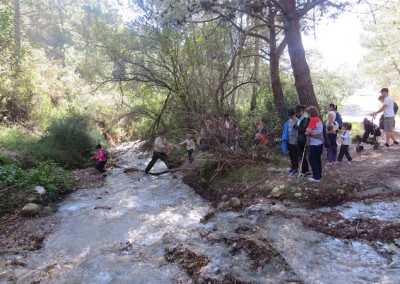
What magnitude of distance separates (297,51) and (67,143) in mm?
10383

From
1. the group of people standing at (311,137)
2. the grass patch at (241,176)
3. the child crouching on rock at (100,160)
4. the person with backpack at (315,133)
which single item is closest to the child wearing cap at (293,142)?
the group of people standing at (311,137)

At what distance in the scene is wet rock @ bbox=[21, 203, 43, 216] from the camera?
7664 mm

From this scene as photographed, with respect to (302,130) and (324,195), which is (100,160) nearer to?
(302,130)

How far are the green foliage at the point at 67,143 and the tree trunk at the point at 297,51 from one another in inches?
374

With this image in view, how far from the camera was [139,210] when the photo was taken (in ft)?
26.3

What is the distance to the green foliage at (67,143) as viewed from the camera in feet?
42.6

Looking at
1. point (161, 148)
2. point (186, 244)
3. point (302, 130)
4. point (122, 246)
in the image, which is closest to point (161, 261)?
point (186, 244)

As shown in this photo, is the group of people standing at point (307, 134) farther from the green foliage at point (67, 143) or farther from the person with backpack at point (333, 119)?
the green foliage at point (67, 143)

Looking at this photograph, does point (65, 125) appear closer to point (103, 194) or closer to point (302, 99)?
point (103, 194)

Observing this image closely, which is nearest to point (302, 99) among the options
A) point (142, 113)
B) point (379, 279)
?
point (379, 279)

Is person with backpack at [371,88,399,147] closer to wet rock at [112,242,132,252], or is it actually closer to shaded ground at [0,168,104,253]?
wet rock at [112,242,132,252]

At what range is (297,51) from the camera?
30.7 feet

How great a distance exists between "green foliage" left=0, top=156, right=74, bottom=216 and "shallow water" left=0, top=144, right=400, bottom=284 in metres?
1.07

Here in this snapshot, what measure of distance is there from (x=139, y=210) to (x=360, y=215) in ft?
16.1
